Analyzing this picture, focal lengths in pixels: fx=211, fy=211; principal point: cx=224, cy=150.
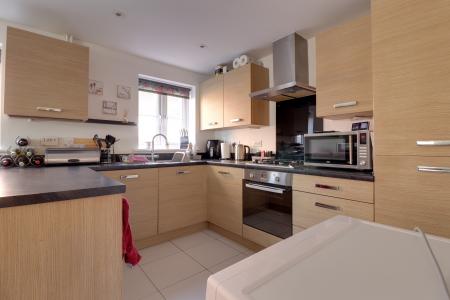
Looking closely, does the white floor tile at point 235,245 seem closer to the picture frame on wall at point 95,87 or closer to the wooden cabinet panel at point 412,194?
the wooden cabinet panel at point 412,194

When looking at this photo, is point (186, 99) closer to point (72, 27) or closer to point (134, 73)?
point (134, 73)

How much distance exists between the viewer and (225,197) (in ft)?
7.91

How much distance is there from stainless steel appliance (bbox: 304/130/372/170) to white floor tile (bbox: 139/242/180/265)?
1.61m

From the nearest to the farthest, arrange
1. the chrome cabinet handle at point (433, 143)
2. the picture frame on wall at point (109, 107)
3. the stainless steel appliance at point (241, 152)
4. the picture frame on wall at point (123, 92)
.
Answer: the chrome cabinet handle at point (433, 143) < the picture frame on wall at point (109, 107) < the picture frame on wall at point (123, 92) < the stainless steel appliance at point (241, 152)

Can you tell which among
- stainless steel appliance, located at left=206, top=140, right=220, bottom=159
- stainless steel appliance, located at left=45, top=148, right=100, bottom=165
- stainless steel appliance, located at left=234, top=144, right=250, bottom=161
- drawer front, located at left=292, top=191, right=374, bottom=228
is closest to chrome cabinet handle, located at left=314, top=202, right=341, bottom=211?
drawer front, located at left=292, top=191, right=374, bottom=228

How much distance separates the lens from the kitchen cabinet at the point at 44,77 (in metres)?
1.79

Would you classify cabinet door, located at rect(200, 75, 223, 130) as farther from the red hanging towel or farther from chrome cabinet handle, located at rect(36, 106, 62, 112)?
the red hanging towel

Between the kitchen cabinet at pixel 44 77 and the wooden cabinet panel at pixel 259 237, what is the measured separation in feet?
6.62

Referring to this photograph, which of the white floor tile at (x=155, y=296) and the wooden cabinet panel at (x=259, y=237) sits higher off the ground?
the wooden cabinet panel at (x=259, y=237)

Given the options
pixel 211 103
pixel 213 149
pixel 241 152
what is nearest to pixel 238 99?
pixel 211 103

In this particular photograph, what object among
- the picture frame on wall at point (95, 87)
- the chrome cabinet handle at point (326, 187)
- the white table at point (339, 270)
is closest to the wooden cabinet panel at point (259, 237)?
the chrome cabinet handle at point (326, 187)

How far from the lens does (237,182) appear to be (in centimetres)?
228

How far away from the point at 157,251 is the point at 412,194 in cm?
215

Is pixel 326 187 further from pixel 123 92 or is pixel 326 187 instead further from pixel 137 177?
pixel 123 92
